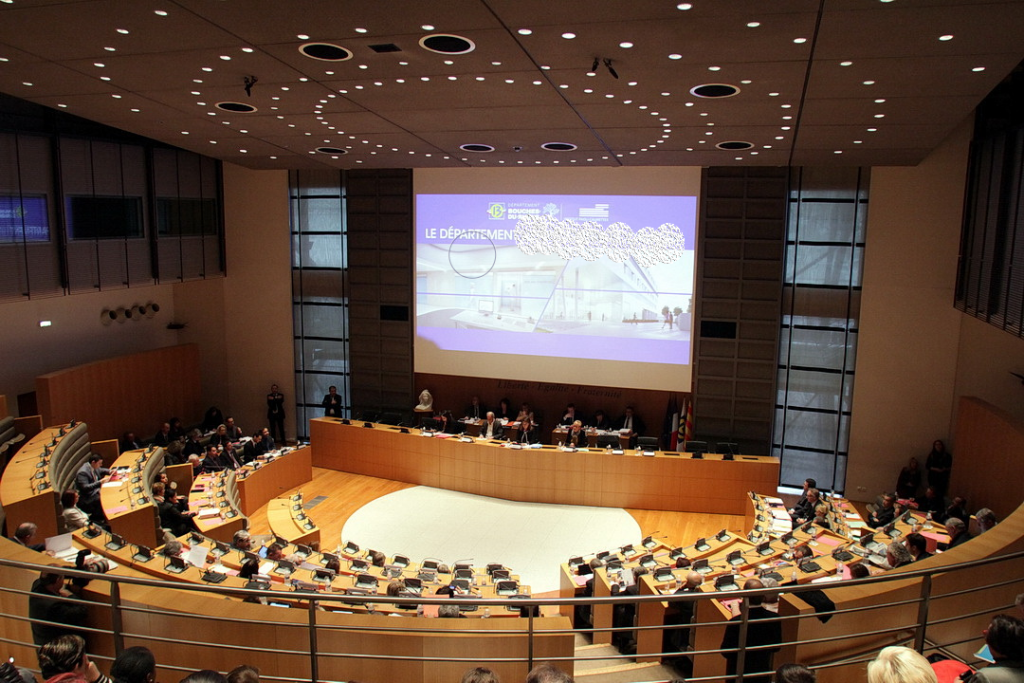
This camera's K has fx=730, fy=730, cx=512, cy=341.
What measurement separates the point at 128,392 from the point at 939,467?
14700 millimetres

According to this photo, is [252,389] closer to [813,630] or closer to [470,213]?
[470,213]

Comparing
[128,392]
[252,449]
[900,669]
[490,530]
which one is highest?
[900,669]

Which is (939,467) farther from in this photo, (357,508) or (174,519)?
(174,519)

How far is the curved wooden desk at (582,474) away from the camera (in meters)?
12.0

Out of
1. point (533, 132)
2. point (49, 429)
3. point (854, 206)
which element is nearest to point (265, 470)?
point (49, 429)

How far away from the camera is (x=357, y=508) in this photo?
481 inches

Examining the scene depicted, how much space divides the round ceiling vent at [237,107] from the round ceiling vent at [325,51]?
2.55 m

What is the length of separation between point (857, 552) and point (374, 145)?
8542 mm

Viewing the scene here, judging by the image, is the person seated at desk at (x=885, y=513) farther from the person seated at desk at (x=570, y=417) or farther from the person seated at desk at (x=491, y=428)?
the person seated at desk at (x=491, y=428)

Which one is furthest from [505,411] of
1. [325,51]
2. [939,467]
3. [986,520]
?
[325,51]

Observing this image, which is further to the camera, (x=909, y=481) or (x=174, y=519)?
(x=909, y=481)

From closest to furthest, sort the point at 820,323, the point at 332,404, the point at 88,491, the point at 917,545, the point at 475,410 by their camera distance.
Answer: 1. the point at 917,545
2. the point at 88,491
3. the point at 820,323
4. the point at 475,410
5. the point at 332,404

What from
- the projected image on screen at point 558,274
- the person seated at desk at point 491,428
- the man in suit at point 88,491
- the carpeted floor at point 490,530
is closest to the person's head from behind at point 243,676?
the carpeted floor at point 490,530

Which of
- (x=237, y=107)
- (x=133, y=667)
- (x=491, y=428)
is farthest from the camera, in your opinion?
(x=491, y=428)
